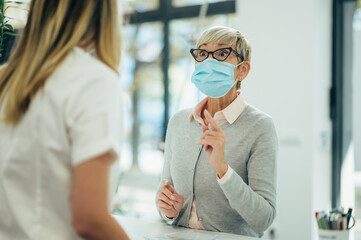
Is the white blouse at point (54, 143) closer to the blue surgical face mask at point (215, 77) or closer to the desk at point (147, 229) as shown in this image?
the desk at point (147, 229)

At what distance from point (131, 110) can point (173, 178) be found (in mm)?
2571

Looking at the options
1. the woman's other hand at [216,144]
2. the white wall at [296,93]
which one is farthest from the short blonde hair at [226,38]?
the white wall at [296,93]

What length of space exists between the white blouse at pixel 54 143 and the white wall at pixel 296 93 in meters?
2.21

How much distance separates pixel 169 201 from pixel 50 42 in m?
0.89

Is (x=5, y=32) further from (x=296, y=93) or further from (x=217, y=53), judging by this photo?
(x=296, y=93)

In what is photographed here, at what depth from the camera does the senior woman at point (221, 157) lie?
1.40 meters

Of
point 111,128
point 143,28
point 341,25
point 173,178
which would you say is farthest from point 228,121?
point 143,28

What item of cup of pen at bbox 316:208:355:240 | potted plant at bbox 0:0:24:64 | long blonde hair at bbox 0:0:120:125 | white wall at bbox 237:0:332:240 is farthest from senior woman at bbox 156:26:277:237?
white wall at bbox 237:0:332:240

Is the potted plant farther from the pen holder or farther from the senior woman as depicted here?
the pen holder

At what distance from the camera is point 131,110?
4176 mm

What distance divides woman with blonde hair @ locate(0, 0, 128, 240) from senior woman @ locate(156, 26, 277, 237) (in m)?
0.62

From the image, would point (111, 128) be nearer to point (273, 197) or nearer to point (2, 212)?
point (2, 212)

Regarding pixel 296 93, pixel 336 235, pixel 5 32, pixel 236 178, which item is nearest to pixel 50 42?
pixel 236 178

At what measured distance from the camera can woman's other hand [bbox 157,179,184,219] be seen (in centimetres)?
154
